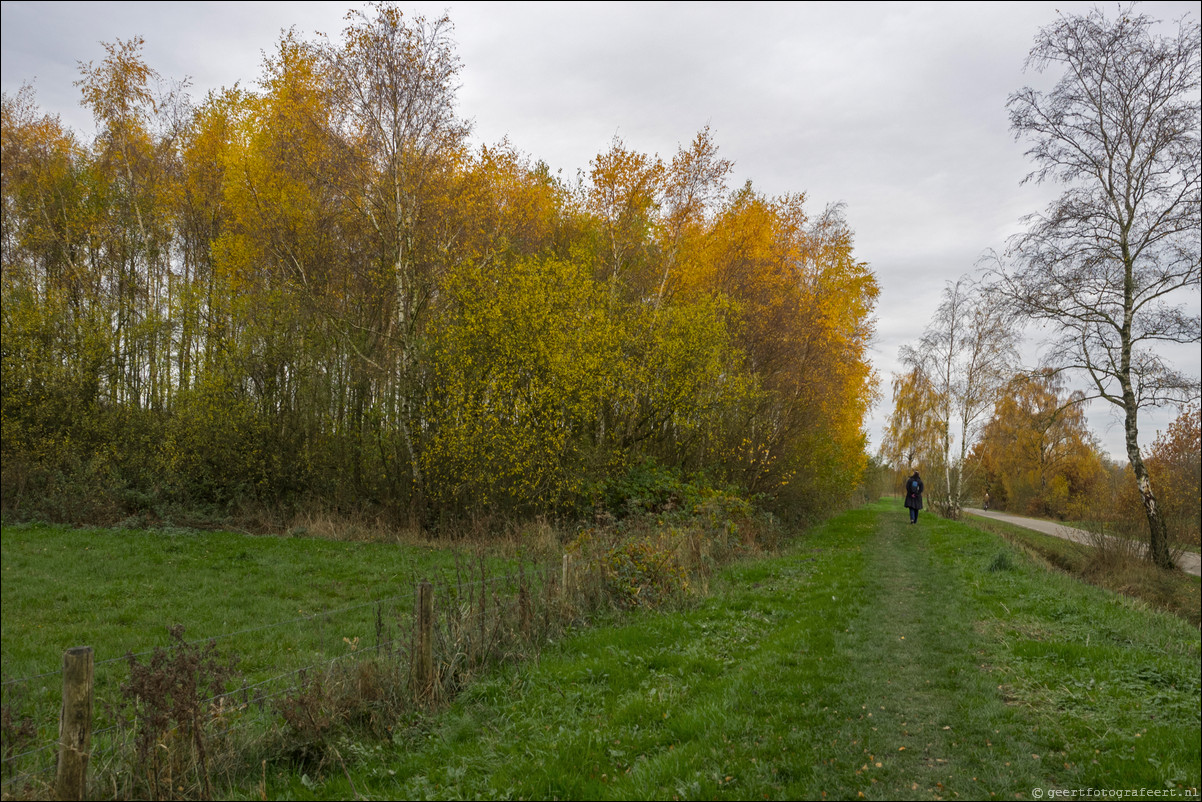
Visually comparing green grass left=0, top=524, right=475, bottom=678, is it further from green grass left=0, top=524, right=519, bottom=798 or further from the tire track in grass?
the tire track in grass

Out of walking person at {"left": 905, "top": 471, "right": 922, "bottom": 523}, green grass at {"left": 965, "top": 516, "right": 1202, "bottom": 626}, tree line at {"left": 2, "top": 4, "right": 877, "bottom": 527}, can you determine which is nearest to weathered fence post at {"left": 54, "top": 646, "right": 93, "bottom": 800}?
tree line at {"left": 2, "top": 4, "right": 877, "bottom": 527}

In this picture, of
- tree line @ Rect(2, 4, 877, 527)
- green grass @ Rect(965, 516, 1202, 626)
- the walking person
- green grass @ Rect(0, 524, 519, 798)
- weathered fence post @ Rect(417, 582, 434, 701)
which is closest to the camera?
weathered fence post @ Rect(417, 582, 434, 701)

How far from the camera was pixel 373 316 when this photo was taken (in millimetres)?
19109

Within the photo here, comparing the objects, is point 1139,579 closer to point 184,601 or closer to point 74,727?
point 74,727

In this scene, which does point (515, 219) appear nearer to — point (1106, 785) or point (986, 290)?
point (986, 290)

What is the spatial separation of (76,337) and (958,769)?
71.6ft

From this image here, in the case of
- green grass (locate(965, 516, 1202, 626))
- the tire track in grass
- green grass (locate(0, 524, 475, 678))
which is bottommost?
green grass (locate(965, 516, 1202, 626))

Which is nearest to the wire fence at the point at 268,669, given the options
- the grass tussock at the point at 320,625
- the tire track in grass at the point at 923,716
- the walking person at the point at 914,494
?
the grass tussock at the point at 320,625

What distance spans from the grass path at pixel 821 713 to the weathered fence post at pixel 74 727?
1106mm

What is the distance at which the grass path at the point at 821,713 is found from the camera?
4137mm

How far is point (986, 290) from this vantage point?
1697cm

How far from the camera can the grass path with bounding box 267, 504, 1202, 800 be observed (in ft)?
13.6

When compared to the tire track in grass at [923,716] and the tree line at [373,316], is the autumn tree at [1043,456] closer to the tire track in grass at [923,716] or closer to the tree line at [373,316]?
the tree line at [373,316]

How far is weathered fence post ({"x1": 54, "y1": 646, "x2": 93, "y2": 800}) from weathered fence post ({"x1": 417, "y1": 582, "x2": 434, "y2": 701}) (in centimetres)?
239
